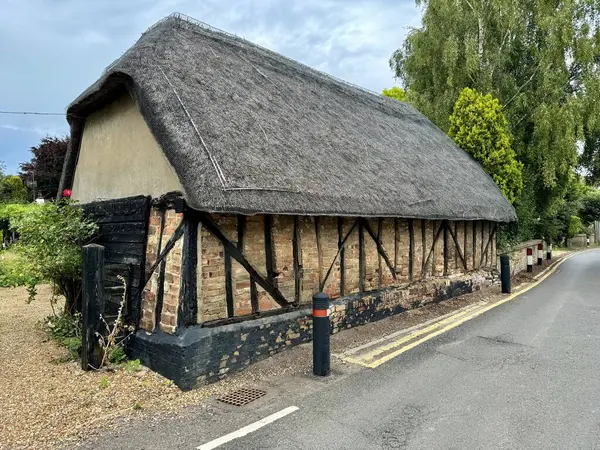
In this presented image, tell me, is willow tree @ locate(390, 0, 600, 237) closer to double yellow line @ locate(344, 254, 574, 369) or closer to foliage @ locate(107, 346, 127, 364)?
double yellow line @ locate(344, 254, 574, 369)

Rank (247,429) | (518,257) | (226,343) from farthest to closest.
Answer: (518,257)
(226,343)
(247,429)

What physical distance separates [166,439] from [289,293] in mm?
3044

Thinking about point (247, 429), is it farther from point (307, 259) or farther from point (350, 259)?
point (350, 259)

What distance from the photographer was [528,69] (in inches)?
770

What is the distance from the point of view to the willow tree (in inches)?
683

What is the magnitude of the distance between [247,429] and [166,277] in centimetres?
232

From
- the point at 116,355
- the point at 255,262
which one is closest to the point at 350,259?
the point at 255,262

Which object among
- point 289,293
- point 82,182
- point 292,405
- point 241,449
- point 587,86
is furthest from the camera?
point 587,86

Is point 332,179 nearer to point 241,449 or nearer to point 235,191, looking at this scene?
point 235,191

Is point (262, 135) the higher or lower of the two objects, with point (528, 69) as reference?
lower

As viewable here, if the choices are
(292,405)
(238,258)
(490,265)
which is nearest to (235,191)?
(238,258)

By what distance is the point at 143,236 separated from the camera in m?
5.95

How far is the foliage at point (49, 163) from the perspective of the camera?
2428 cm

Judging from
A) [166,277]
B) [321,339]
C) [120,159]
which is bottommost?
[321,339]
